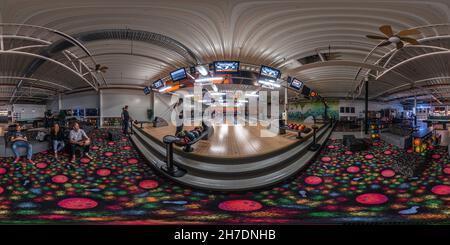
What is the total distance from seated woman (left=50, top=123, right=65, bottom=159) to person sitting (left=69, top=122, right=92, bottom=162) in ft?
0.38

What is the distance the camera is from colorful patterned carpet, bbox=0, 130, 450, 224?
894mm

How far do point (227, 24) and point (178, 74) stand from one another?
615mm

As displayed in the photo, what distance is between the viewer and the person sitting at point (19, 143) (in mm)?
1223

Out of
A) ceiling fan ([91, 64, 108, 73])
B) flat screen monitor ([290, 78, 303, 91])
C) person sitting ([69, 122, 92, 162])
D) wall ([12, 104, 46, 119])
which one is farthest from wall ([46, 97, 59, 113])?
flat screen monitor ([290, 78, 303, 91])

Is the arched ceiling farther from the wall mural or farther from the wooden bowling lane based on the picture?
the wooden bowling lane

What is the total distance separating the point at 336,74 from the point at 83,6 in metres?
1.95

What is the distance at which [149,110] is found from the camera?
1352mm

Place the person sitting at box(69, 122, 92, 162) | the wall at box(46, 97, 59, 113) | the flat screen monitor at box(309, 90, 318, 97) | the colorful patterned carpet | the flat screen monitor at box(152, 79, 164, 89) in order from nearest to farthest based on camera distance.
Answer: the colorful patterned carpet, the person sitting at box(69, 122, 92, 162), the wall at box(46, 97, 59, 113), the flat screen monitor at box(152, 79, 164, 89), the flat screen monitor at box(309, 90, 318, 97)

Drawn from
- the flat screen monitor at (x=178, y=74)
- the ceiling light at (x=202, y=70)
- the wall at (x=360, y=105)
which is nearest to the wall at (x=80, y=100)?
the flat screen monitor at (x=178, y=74)

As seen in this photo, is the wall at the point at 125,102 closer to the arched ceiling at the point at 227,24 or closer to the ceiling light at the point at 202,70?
the arched ceiling at the point at 227,24

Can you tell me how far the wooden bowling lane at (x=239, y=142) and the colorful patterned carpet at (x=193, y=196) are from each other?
0.82 feet

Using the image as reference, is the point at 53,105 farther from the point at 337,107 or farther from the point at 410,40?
the point at 410,40

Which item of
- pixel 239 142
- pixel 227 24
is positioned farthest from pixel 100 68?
pixel 239 142
